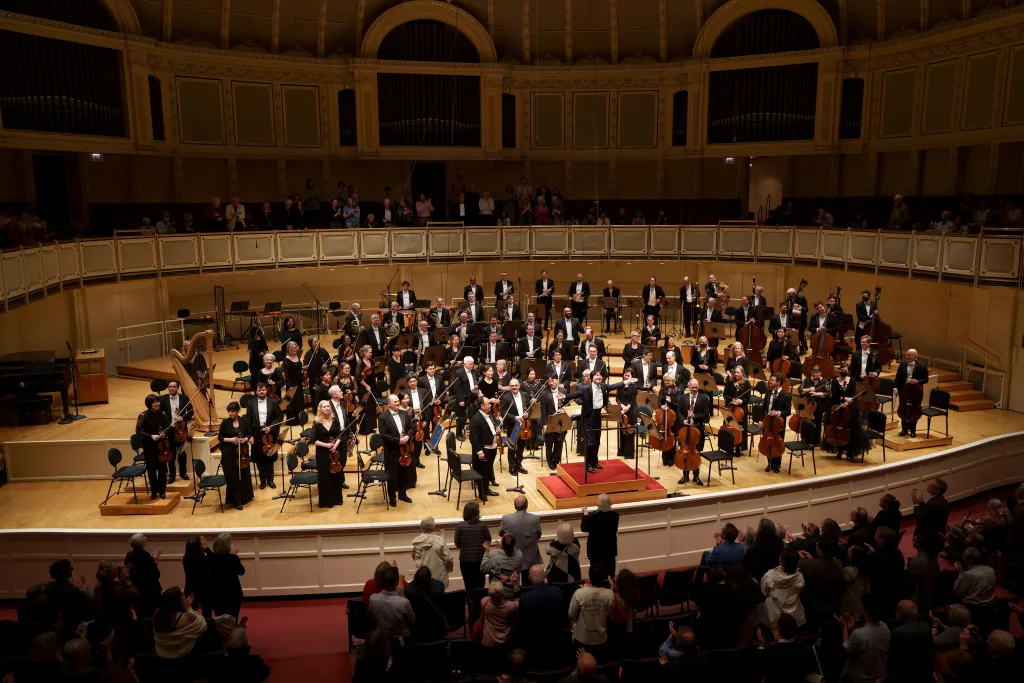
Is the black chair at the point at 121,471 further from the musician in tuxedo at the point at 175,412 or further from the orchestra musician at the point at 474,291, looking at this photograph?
the orchestra musician at the point at 474,291

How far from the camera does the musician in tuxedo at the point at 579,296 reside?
1909 cm

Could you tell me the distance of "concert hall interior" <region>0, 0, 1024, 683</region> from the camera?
7258 millimetres

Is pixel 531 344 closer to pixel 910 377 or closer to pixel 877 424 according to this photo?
pixel 877 424

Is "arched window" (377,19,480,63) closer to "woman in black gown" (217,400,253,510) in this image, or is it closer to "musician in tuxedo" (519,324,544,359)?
"musician in tuxedo" (519,324,544,359)

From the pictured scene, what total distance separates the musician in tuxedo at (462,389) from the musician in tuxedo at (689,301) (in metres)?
7.43

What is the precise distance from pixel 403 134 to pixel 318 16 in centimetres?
344

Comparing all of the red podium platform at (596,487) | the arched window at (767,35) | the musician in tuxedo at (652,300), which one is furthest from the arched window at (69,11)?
the arched window at (767,35)

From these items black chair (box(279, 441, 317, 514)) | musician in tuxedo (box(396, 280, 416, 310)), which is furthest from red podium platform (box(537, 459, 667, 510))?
musician in tuxedo (box(396, 280, 416, 310))

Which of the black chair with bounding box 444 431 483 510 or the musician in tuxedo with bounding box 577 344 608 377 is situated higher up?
the musician in tuxedo with bounding box 577 344 608 377

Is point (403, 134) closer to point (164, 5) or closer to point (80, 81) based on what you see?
point (164, 5)

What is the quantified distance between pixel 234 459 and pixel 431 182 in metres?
14.1

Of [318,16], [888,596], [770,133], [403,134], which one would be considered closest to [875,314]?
[770,133]

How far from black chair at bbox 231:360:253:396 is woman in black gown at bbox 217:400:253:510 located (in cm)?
332

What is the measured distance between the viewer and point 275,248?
1977 centimetres
